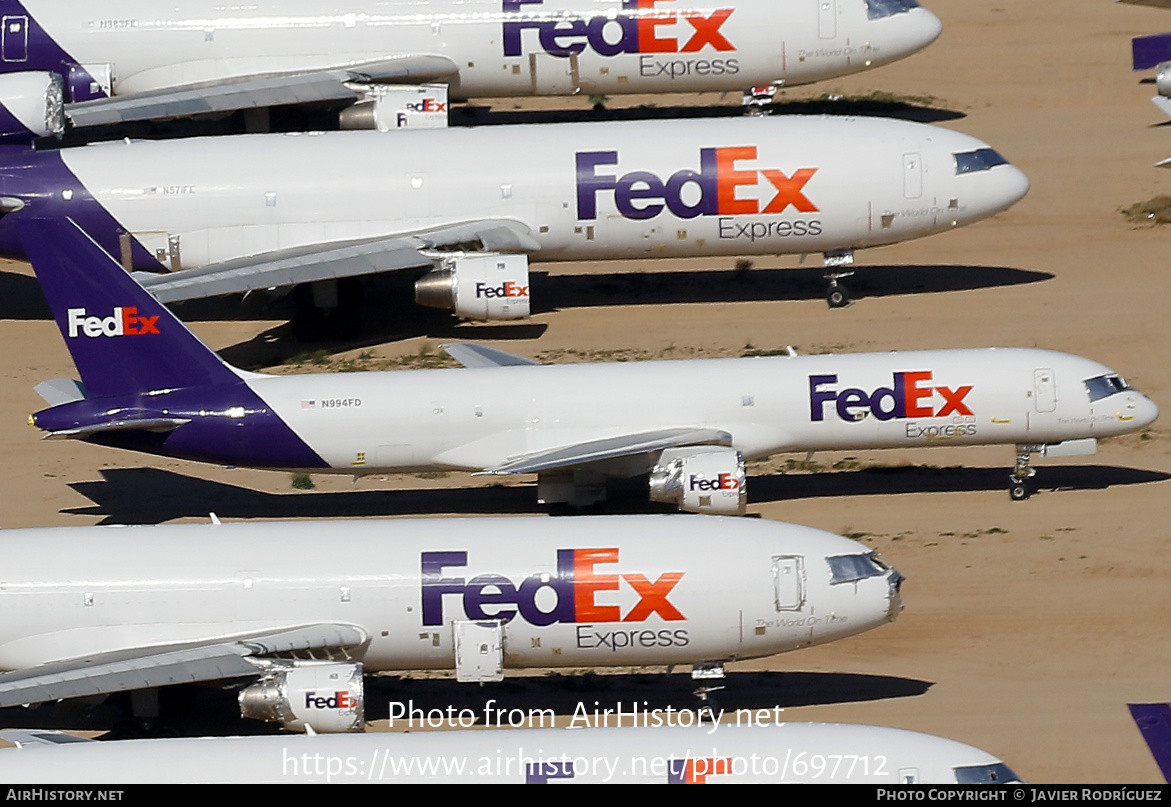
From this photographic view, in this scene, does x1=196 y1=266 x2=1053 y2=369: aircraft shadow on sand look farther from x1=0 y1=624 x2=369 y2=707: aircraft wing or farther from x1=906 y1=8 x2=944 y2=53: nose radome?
x1=0 y1=624 x2=369 y2=707: aircraft wing

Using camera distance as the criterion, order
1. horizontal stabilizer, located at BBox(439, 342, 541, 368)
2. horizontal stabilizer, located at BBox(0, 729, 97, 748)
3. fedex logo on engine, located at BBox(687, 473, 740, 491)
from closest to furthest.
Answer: horizontal stabilizer, located at BBox(0, 729, 97, 748)
fedex logo on engine, located at BBox(687, 473, 740, 491)
horizontal stabilizer, located at BBox(439, 342, 541, 368)

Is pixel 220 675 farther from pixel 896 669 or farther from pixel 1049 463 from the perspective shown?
pixel 1049 463

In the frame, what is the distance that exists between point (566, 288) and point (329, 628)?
842 inches

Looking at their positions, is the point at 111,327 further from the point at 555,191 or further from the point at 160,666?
the point at 555,191

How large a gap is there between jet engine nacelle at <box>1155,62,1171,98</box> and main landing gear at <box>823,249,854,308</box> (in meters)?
14.3

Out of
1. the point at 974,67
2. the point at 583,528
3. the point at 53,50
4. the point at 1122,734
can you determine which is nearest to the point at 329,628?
the point at 583,528

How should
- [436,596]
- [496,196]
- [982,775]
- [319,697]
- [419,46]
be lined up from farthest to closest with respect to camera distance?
1. [419,46]
2. [496,196]
3. [436,596]
4. [319,697]
5. [982,775]

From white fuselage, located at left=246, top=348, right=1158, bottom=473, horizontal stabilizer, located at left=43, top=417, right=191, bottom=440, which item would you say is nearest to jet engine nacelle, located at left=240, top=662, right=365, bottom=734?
white fuselage, located at left=246, top=348, right=1158, bottom=473

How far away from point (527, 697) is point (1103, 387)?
1603 centimetres

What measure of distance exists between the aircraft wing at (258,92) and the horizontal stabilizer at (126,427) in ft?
54.0

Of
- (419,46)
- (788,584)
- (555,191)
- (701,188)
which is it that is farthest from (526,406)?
(419,46)

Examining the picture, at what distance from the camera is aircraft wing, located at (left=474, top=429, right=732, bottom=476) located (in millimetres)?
51897

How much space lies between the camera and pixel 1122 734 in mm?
45438

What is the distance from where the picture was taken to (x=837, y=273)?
206ft
